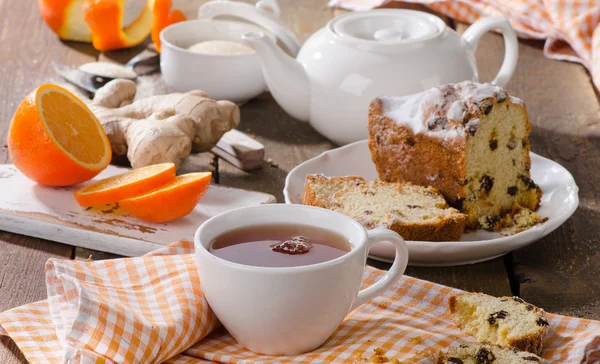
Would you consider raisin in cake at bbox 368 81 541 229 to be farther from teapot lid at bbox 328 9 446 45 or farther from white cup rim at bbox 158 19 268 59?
white cup rim at bbox 158 19 268 59

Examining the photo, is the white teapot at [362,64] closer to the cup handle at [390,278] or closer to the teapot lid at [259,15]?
the teapot lid at [259,15]

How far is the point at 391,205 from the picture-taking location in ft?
5.73

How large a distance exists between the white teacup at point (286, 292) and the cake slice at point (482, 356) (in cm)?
17

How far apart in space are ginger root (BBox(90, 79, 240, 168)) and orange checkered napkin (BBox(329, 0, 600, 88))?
1.30 meters

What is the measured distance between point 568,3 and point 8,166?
6.67 feet

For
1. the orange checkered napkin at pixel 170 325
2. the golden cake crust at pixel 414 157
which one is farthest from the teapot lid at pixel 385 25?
the orange checkered napkin at pixel 170 325

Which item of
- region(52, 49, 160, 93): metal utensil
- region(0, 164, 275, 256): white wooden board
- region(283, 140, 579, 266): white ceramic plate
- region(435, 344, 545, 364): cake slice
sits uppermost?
region(435, 344, 545, 364): cake slice

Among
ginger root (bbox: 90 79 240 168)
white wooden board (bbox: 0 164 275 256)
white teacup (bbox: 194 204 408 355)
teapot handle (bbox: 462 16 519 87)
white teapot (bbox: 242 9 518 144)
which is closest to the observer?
white teacup (bbox: 194 204 408 355)

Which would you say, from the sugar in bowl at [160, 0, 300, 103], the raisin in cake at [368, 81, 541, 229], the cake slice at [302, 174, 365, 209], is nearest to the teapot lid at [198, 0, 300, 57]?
the sugar in bowl at [160, 0, 300, 103]

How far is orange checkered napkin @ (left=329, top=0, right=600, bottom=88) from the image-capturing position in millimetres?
2918

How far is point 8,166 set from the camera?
6.82 ft

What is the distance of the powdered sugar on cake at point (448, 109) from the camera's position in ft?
5.91

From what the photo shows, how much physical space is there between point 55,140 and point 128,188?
0.72ft

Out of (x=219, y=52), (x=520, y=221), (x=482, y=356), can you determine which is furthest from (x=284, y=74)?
(x=482, y=356)
